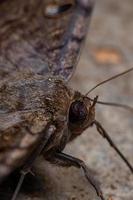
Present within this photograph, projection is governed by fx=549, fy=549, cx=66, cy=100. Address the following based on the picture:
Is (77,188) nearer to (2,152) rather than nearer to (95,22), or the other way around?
(2,152)

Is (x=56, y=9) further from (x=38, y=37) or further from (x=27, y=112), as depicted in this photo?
(x=27, y=112)

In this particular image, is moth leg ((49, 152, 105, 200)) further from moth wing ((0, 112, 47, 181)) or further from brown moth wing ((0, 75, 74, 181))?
moth wing ((0, 112, 47, 181))

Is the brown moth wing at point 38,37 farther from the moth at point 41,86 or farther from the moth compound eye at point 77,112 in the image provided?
the moth compound eye at point 77,112

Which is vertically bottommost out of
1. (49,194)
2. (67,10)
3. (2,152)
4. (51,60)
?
(49,194)

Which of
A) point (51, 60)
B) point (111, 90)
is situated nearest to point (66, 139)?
point (51, 60)

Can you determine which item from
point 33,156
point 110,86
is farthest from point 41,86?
point 110,86

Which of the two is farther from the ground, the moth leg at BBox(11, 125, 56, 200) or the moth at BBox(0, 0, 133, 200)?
the moth at BBox(0, 0, 133, 200)

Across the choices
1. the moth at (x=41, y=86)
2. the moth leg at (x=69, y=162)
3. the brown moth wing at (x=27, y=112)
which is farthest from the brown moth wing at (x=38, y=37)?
the moth leg at (x=69, y=162)

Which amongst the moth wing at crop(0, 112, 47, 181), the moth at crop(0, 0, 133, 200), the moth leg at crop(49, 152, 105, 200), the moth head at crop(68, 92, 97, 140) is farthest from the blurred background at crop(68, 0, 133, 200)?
the moth wing at crop(0, 112, 47, 181)
